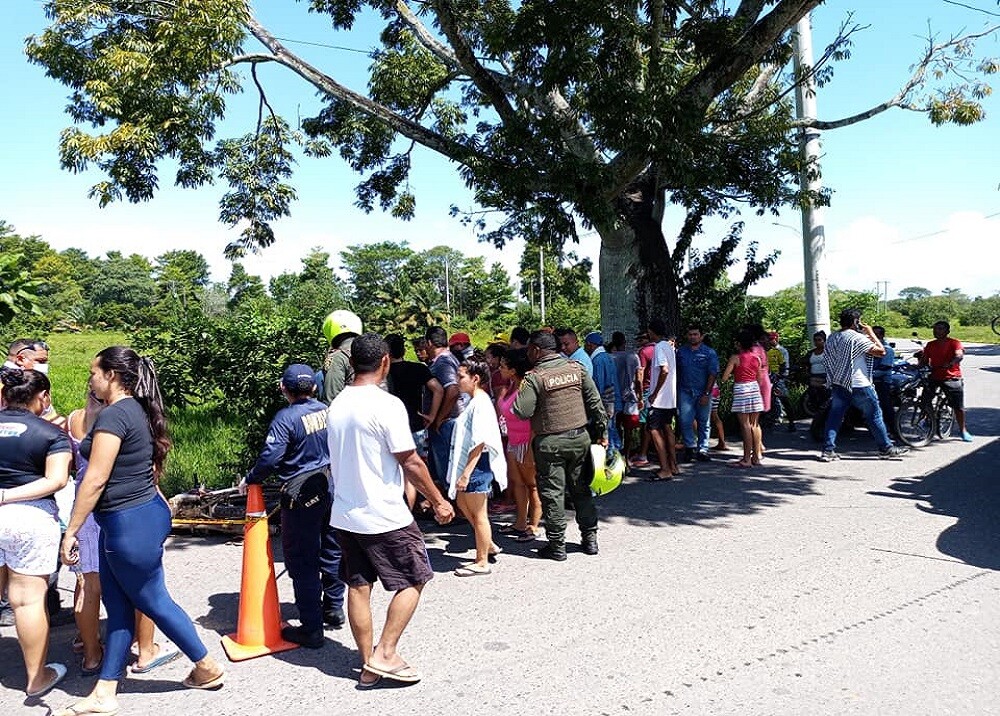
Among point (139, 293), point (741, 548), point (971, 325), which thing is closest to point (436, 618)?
point (741, 548)

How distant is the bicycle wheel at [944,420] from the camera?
10.4 meters

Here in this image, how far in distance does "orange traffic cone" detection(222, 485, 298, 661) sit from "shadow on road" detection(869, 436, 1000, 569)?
493 centimetres

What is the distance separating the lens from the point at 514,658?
431cm

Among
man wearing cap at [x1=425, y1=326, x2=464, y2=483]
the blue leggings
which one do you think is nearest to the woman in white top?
man wearing cap at [x1=425, y1=326, x2=464, y2=483]

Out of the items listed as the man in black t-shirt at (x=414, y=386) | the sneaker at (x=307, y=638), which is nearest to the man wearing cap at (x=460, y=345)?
the man in black t-shirt at (x=414, y=386)

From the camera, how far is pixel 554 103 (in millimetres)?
11719

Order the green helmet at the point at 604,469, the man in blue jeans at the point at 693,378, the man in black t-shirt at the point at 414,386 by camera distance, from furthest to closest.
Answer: the man in blue jeans at the point at 693,378 → the man in black t-shirt at the point at 414,386 → the green helmet at the point at 604,469

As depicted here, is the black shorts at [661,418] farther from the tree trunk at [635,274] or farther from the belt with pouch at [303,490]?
the belt with pouch at [303,490]

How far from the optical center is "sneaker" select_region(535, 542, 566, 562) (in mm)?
6125

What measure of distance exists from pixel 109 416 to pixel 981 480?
8.32m

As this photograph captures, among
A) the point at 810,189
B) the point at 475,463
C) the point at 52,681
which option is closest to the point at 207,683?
the point at 52,681

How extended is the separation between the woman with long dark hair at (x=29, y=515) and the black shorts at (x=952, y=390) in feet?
33.4

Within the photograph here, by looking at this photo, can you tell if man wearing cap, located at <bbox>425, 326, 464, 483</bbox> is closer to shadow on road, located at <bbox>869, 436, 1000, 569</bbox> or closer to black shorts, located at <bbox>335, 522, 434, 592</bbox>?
black shorts, located at <bbox>335, 522, 434, 592</bbox>

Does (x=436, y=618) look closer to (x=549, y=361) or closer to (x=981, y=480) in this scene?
(x=549, y=361)
